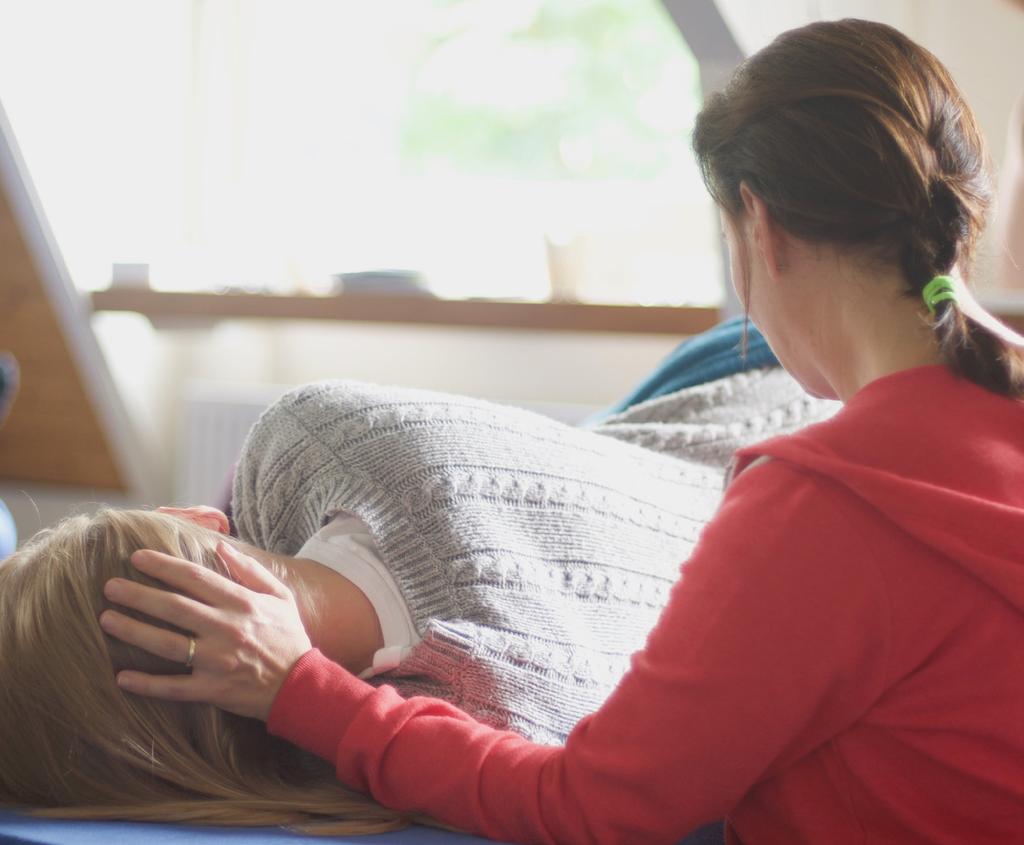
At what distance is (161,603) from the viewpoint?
0.97m

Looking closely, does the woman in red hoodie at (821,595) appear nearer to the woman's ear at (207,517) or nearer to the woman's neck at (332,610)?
the woman's neck at (332,610)

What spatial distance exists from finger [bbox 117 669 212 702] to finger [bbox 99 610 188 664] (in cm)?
2

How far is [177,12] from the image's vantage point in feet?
10.1

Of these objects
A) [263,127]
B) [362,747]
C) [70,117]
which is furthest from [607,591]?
[263,127]

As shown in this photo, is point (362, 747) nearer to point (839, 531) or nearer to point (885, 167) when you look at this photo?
point (839, 531)

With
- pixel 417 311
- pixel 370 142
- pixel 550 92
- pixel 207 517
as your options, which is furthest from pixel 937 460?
pixel 370 142

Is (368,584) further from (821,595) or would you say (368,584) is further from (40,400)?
(40,400)

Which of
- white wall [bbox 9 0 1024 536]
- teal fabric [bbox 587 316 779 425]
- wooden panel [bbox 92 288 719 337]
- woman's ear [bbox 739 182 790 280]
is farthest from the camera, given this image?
white wall [bbox 9 0 1024 536]

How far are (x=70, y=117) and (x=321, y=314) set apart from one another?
77 cm

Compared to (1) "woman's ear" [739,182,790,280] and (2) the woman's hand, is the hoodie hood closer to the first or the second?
(1) "woman's ear" [739,182,790,280]

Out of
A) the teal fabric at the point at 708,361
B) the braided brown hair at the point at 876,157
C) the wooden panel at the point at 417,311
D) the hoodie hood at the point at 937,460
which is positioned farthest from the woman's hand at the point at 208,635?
the wooden panel at the point at 417,311

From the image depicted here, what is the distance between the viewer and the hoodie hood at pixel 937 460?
0.82m

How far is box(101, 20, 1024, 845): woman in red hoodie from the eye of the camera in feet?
2.70

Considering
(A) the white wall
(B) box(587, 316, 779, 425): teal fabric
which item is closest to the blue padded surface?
(B) box(587, 316, 779, 425): teal fabric
